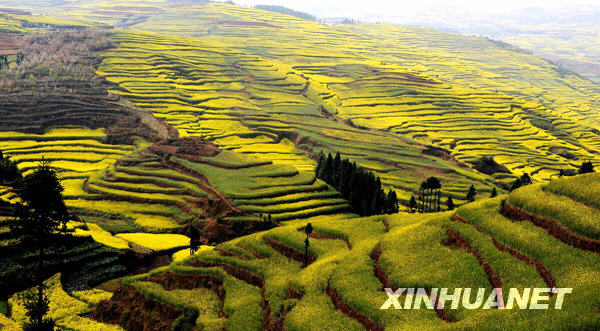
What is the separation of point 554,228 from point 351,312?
568 inches

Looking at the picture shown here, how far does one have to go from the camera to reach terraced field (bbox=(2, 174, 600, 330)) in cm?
2636

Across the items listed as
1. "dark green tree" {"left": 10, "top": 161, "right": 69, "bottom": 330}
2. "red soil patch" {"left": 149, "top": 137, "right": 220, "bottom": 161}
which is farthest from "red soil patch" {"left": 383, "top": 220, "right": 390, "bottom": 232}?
"red soil patch" {"left": 149, "top": 137, "right": 220, "bottom": 161}

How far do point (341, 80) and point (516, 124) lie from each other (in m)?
66.5

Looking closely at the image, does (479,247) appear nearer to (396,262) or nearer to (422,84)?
(396,262)

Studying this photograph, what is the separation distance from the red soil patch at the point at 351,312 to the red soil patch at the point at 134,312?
11103 millimetres

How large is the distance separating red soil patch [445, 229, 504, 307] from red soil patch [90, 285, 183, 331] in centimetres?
2009

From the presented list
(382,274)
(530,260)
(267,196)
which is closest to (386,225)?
(382,274)

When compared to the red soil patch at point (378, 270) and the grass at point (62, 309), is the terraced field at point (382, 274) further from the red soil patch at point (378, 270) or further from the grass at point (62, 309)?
the grass at point (62, 309)

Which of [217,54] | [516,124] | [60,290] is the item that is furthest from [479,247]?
[217,54]

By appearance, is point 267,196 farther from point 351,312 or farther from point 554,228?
point 554,228

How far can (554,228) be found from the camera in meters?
31.9

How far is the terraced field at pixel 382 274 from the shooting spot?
86.5ft

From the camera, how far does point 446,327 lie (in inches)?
895

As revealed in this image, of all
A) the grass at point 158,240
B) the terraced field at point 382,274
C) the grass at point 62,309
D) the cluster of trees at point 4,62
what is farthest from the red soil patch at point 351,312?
the cluster of trees at point 4,62
